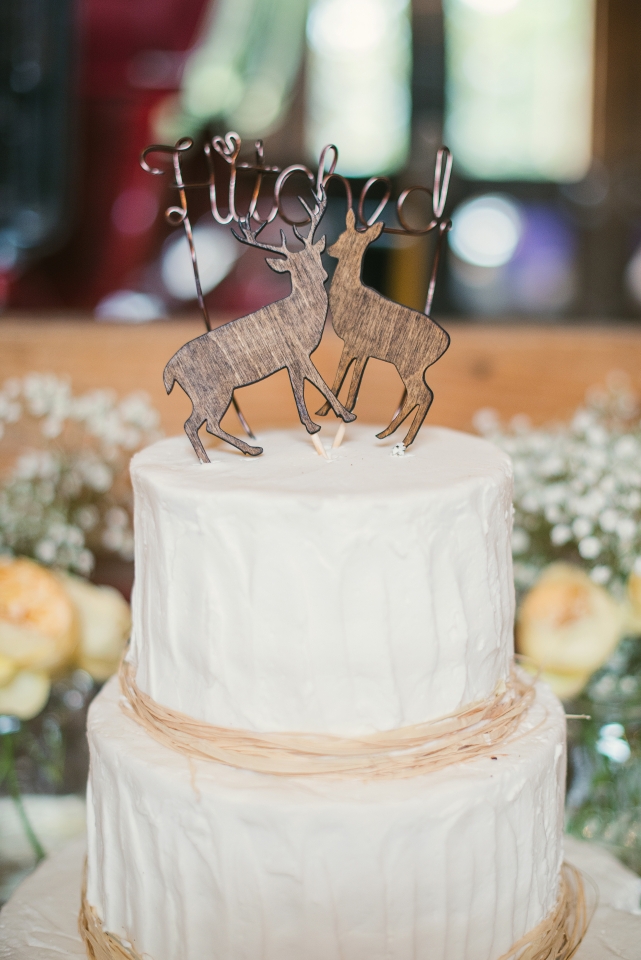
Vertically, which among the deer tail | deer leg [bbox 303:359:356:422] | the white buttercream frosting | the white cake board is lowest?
the white cake board

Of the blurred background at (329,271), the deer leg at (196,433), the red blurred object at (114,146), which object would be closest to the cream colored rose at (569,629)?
the blurred background at (329,271)

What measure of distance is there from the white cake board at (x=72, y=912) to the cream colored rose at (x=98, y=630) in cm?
26

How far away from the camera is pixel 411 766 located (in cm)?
79

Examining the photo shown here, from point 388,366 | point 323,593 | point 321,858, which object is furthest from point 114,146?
point 321,858

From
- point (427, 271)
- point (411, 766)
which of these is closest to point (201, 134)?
point (427, 271)

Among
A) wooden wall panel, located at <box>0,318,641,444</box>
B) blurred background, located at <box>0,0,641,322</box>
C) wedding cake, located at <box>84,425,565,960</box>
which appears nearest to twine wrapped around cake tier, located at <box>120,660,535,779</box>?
wedding cake, located at <box>84,425,565,960</box>

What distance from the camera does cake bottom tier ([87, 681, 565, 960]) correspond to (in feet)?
2.49

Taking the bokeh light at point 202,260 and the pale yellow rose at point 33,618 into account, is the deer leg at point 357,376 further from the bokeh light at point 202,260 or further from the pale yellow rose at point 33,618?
the bokeh light at point 202,260

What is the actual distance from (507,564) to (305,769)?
302 millimetres

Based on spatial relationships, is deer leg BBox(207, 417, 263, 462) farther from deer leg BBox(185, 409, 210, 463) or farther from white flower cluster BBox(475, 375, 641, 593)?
white flower cluster BBox(475, 375, 641, 593)

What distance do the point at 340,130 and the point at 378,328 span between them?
87.4 inches

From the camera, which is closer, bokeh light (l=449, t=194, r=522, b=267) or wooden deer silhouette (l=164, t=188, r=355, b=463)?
wooden deer silhouette (l=164, t=188, r=355, b=463)

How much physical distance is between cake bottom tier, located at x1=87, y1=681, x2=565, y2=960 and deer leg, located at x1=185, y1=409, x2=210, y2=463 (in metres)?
0.30

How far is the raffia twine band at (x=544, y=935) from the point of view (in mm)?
864
